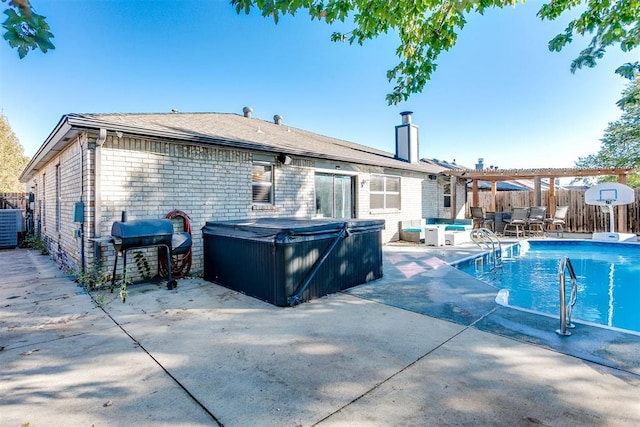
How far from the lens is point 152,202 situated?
19.5 ft

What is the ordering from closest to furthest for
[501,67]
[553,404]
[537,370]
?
1. [553,404]
2. [537,370]
3. [501,67]

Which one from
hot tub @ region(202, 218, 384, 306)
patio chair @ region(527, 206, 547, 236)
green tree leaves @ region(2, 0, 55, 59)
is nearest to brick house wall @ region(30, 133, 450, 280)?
hot tub @ region(202, 218, 384, 306)

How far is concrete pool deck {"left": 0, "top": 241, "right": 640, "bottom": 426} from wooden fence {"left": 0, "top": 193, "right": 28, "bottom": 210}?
13.1 meters

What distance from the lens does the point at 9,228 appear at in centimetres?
1099

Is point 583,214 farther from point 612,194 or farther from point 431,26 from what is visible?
point 431,26

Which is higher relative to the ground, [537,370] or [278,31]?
[278,31]

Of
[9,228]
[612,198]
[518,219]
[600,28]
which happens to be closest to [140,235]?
[600,28]

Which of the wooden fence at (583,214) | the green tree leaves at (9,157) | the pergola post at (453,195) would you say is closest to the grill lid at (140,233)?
the pergola post at (453,195)

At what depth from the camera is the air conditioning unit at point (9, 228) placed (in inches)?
428

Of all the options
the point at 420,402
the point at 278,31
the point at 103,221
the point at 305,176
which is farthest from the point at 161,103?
the point at 420,402

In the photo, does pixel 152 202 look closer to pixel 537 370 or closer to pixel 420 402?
pixel 420 402

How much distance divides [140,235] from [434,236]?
8.60m

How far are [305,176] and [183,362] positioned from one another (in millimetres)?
6476

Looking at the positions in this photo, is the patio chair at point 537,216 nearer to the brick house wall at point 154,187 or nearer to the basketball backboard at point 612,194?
the basketball backboard at point 612,194
